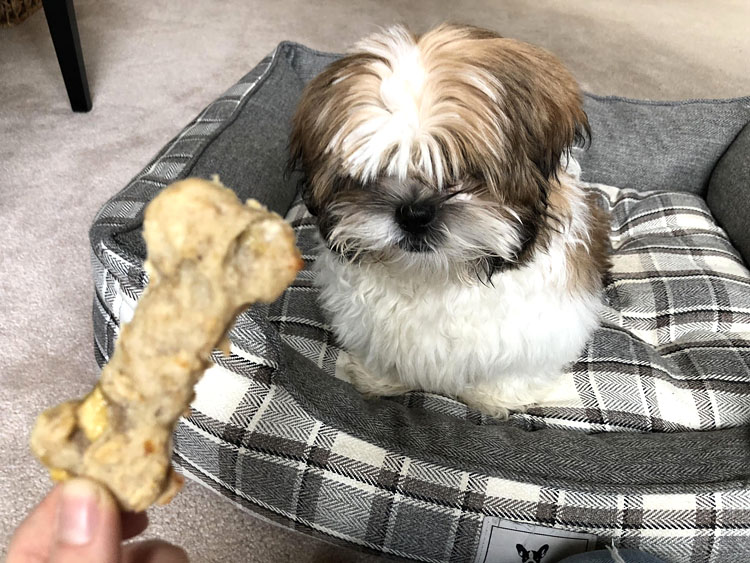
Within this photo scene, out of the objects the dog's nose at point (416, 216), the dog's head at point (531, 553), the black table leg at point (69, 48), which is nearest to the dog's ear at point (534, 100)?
the dog's nose at point (416, 216)

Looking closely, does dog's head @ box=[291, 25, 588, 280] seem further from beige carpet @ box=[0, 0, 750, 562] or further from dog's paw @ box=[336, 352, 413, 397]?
beige carpet @ box=[0, 0, 750, 562]

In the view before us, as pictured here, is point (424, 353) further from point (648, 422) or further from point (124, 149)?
point (124, 149)

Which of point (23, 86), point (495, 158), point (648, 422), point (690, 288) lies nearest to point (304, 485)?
point (495, 158)

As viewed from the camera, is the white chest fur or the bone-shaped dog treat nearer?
the bone-shaped dog treat

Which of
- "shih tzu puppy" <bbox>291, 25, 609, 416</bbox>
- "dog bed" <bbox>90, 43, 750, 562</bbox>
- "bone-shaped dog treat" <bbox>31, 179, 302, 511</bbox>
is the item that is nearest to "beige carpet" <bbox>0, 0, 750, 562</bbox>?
"dog bed" <bbox>90, 43, 750, 562</bbox>

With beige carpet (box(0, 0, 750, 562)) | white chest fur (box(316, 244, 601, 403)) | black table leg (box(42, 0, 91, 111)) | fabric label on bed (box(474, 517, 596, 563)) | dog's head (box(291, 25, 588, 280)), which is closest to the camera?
dog's head (box(291, 25, 588, 280))

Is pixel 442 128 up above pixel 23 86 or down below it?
above

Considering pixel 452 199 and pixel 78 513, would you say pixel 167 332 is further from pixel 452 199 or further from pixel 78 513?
pixel 452 199
